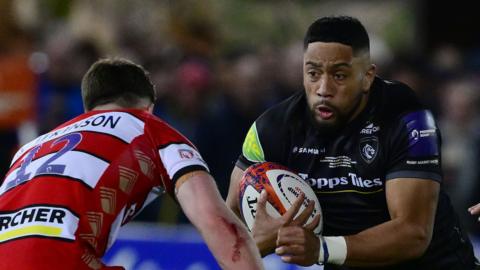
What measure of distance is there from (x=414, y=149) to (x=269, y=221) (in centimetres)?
86

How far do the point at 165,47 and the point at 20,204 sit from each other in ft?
23.9

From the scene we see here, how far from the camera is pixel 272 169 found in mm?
6254

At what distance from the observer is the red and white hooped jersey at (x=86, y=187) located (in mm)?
5367

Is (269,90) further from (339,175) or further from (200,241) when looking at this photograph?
(339,175)

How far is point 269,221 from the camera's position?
6.03 meters

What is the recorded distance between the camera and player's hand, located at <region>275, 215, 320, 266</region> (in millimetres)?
5914

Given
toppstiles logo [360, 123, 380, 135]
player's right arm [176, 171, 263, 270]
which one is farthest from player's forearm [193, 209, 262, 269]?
toppstiles logo [360, 123, 380, 135]

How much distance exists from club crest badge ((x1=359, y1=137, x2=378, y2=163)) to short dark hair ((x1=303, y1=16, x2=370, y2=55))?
0.48m

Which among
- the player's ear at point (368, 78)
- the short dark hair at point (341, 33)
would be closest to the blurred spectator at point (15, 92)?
the short dark hair at point (341, 33)

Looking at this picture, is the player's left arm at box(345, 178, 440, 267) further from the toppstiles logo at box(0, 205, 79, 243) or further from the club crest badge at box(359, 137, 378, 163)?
the toppstiles logo at box(0, 205, 79, 243)

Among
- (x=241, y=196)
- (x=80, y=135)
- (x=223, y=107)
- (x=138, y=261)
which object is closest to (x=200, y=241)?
(x=138, y=261)

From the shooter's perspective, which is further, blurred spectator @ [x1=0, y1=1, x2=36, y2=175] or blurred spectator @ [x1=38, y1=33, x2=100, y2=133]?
blurred spectator @ [x1=38, y1=33, x2=100, y2=133]

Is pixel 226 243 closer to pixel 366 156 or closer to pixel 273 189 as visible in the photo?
pixel 273 189

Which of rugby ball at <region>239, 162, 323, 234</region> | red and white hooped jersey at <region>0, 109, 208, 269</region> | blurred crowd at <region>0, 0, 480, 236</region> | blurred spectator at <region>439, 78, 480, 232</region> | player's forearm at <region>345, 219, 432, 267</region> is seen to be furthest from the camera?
blurred crowd at <region>0, 0, 480, 236</region>
